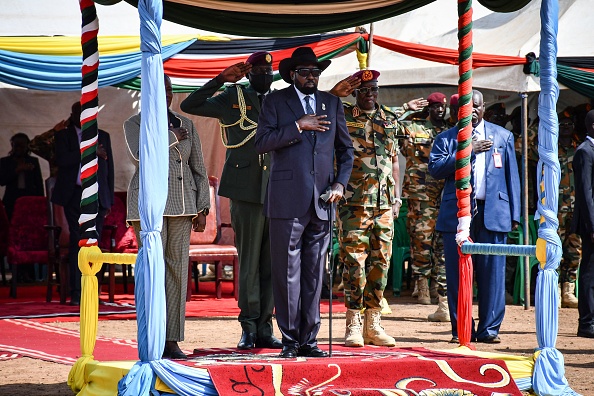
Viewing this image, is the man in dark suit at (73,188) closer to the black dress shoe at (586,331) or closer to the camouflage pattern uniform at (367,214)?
the camouflage pattern uniform at (367,214)

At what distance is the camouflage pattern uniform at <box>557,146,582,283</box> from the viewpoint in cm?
1288

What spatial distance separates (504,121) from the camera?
14.1 meters

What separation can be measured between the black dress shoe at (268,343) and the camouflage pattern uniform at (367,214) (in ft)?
3.20

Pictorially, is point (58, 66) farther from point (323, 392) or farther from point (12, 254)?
point (323, 392)

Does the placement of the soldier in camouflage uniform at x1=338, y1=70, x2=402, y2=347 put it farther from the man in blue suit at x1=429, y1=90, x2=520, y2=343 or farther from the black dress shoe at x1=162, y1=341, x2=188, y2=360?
the black dress shoe at x1=162, y1=341, x2=188, y2=360

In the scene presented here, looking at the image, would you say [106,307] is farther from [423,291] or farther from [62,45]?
[423,291]

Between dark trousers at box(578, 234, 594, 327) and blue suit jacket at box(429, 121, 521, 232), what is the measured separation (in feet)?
2.94

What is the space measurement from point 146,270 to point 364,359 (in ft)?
5.05

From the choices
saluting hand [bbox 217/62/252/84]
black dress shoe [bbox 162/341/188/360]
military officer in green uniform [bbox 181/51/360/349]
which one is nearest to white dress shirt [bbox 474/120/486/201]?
military officer in green uniform [bbox 181/51/360/349]

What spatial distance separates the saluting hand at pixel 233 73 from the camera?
786 cm

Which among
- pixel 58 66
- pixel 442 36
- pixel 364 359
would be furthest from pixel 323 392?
pixel 442 36

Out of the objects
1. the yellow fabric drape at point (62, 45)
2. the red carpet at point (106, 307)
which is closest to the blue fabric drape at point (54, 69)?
the yellow fabric drape at point (62, 45)

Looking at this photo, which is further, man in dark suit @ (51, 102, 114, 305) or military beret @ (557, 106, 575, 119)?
military beret @ (557, 106, 575, 119)

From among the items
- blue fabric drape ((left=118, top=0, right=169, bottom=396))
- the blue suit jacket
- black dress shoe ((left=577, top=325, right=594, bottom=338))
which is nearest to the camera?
blue fabric drape ((left=118, top=0, right=169, bottom=396))
